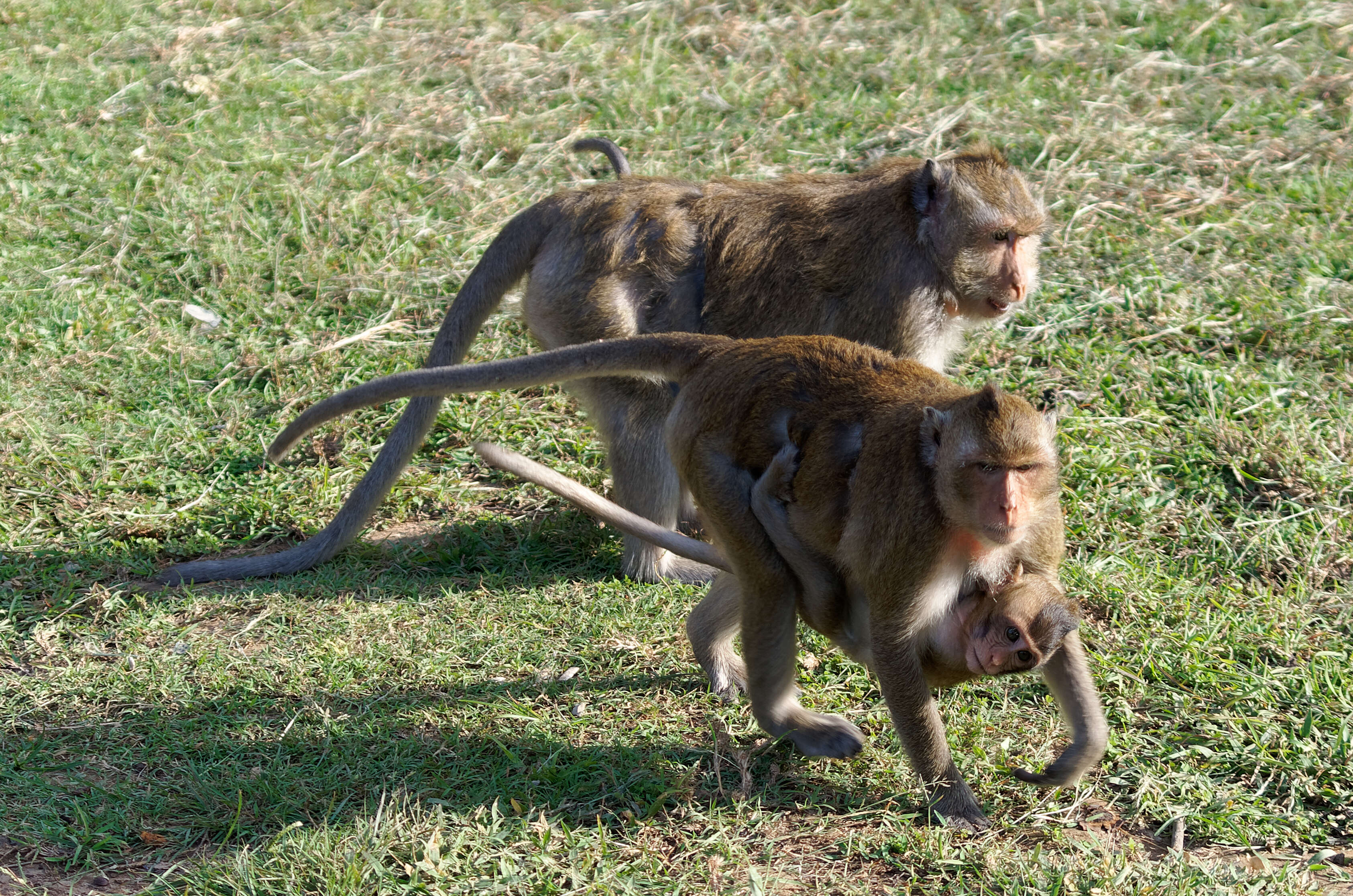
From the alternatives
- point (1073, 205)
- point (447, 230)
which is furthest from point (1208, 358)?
point (447, 230)

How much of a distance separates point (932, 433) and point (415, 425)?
2.28 meters

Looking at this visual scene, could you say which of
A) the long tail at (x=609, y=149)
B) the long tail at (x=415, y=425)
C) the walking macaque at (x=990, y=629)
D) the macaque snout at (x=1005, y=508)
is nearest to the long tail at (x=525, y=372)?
the walking macaque at (x=990, y=629)

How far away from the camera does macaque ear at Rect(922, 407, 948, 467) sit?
136 inches

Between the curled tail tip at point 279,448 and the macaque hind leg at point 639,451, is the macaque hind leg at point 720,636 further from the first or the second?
the curled tail tip at point 279,448

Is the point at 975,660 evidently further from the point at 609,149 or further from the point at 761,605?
the point at 609,149

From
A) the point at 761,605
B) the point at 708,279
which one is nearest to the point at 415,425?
Answer: the point at 708,279

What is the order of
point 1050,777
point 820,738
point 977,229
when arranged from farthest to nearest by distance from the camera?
point 977,229 < point 820,738 < point 1050,777

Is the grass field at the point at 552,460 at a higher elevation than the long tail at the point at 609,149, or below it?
below

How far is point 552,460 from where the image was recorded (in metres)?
5.69

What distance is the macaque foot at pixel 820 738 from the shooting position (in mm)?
3865

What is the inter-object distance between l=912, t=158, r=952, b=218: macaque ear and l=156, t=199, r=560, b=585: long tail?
4.71 ft

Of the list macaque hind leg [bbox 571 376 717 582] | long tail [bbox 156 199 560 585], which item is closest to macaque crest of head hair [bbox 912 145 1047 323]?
macaque hind leg [bbox 571 376 717 582]

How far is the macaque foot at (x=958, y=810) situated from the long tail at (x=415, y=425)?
2.44 metres

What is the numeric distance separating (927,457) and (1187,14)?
6.99 m
